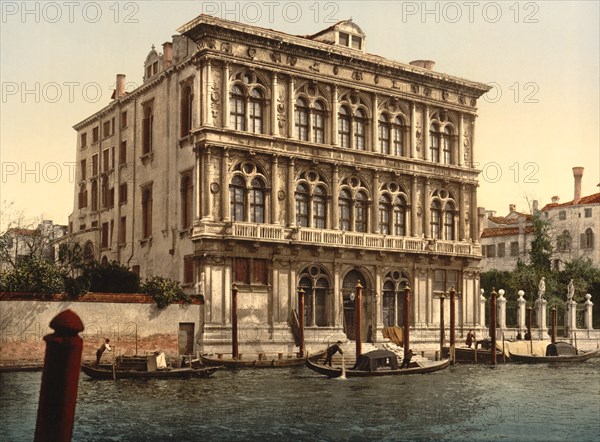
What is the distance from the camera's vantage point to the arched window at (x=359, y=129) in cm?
3938

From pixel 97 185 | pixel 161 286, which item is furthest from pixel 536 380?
pixel 97 185

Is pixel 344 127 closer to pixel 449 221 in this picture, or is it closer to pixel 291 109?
pixel 291 109

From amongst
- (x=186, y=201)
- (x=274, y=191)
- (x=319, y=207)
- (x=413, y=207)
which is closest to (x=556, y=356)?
(x=413, y=207)

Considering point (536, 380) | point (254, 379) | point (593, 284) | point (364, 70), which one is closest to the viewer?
point (254, 379)

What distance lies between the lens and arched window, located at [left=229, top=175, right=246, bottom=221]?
116ft

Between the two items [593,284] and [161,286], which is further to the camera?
[593,284]

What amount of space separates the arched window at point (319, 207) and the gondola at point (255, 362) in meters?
6.54

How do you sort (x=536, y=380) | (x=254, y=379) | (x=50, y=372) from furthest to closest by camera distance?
1. (x=536, y=380)
2. (x=254, y=379)
3. (x=50, y=372)

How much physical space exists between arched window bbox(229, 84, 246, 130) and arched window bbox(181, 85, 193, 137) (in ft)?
6.33

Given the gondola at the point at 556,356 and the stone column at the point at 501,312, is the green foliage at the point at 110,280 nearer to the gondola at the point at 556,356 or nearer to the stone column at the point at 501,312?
the gondola at the point at 556,356

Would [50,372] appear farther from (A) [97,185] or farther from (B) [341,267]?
(A) [97,185]

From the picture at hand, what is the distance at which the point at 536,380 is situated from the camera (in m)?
30.2

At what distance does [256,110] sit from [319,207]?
4.91 meters

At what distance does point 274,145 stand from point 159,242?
253 inches
